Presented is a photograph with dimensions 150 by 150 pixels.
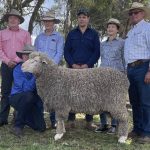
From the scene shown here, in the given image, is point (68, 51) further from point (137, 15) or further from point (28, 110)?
point (137, 15)

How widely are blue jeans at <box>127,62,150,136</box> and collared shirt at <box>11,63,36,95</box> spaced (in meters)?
1.87

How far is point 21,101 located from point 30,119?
2.35 feet

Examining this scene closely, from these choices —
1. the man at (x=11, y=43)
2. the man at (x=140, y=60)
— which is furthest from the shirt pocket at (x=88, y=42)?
the man at (x=11, y=43)

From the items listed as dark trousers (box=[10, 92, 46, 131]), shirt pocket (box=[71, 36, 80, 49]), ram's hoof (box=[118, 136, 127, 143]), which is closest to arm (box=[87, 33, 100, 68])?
shirt pocket (box=[71, 36, 80, 49])

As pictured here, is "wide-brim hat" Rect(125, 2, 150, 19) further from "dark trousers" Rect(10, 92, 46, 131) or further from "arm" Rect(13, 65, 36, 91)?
"dark trousers" Rect(10, 92, 46, 131)

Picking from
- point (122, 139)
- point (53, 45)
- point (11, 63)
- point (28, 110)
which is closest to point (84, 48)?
point (53, 45)

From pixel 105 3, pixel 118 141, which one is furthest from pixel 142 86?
pixel 105 3

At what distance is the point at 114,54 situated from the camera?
338 inches

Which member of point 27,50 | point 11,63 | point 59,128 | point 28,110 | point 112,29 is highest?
point 112,29

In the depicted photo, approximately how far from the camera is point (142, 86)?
322 inches

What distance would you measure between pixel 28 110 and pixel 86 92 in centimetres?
141

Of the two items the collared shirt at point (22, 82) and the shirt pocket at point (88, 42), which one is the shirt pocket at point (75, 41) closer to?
the shirt pocket at point (88, 42)

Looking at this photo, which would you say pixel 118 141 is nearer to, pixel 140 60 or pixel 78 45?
pixel 140 60

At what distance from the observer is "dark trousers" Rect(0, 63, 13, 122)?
30.2 ft
